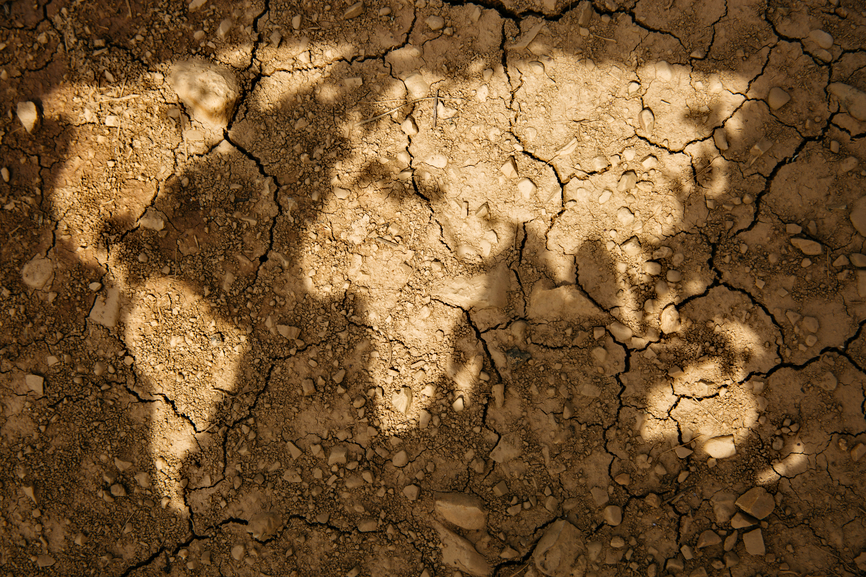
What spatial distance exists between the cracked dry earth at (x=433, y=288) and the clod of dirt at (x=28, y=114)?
0.05 metres

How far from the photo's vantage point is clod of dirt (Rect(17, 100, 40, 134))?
2.38 m

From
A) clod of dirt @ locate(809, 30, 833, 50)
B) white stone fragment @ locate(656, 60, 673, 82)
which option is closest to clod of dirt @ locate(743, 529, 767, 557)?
white stone fragment @ locate(656, 60, 673, 82)

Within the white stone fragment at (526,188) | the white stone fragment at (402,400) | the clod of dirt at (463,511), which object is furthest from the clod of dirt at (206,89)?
the clod of dirt at (463,511)

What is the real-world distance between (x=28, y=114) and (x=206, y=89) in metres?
0.95

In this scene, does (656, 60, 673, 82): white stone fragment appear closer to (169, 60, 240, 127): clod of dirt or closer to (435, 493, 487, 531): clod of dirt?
(169, 60, 240, 127): clod of dirt

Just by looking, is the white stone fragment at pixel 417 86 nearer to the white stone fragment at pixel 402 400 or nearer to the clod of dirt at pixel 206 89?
the clod of dirt at pixel 206 89

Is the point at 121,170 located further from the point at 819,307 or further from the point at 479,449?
the point at 819,307

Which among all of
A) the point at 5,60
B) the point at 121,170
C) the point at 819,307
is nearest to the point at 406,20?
the point at 121,170

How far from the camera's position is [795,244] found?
221 cm

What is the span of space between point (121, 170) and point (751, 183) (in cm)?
326

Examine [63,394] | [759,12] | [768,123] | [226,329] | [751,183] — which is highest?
[759,12]

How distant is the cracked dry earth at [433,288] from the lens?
219cm

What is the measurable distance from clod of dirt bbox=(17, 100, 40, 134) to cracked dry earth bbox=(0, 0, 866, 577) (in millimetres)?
55

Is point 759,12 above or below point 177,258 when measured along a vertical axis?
above
